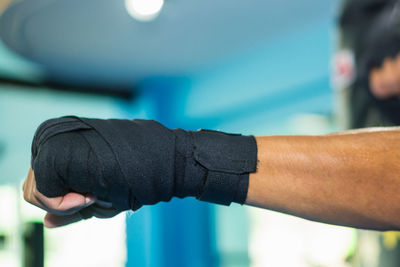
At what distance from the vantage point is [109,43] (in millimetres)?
3400

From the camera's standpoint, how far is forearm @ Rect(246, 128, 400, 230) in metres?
0.70

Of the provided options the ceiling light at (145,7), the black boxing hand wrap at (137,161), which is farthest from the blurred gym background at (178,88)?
the black boxing hand wrap at (137,161)

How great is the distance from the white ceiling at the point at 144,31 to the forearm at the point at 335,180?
7.61 ft

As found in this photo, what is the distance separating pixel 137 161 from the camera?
672 millimetres

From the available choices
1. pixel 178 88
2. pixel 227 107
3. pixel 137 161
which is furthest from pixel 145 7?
pixel 137 161

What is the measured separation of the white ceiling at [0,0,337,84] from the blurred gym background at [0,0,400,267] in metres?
0.01

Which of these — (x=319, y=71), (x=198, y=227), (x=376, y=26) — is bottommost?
(x=198, y=227)

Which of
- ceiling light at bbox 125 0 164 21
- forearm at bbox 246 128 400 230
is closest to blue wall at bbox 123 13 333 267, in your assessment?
ceiling light at bbox 125 0 164 21

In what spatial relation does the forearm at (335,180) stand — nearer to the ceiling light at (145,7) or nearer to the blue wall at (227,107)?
the ceiling light at (145,7)

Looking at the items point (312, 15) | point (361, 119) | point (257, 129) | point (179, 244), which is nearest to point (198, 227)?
point (179, 244)

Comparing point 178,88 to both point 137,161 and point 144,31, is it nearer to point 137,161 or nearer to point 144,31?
point 144,31

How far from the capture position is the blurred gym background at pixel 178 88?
3.00 metres

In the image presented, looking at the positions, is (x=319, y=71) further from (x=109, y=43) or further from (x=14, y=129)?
(x=14, y=129)

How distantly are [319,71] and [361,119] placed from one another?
5.92ft
